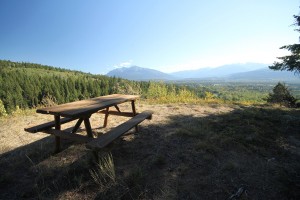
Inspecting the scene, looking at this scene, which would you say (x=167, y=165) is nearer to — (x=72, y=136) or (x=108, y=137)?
(x=108, y=137)

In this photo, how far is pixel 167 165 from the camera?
10.8ft

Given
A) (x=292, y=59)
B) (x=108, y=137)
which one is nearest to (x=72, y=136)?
(x=108, y=137)

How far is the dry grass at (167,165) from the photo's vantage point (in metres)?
2.65

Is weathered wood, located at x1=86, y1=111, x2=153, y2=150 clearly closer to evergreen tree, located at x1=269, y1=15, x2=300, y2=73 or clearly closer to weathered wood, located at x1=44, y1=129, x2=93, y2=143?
weathered wood, located at x1=44, y1=129, x2=93, y2=143

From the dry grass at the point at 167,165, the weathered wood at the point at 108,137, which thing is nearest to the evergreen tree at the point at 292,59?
the dry grass at the point at 167,165

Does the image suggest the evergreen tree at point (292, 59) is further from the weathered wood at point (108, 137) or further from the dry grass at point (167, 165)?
the weathered wood at point (108, 137)

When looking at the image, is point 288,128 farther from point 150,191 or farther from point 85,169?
point 85,169

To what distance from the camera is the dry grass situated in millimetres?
2652

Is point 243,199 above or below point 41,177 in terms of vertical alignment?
below

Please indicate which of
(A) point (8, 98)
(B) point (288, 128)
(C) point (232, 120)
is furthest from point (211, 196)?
(A) point (8, 98)

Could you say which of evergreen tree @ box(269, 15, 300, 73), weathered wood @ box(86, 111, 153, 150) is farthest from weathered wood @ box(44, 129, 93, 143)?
evergreen tree @ box(269, 15, 300, 73)

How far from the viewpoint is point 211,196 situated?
2.51m

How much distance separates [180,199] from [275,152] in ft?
8.08

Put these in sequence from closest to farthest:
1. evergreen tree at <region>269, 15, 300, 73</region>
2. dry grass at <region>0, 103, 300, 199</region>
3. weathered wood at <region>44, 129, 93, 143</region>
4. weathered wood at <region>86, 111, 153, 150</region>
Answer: dry grass at <region>0, 103, 300, 199</region> < weathered wood at <region>86, 111, 153, 150</region> < weathered wood at <region>44, 129, 93, 143</region> < evergreen tree at <region>269, 15, 300, 73</region>
